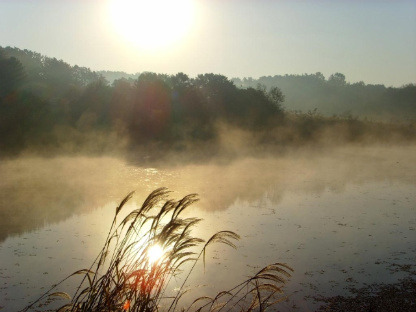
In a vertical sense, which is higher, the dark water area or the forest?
the forest

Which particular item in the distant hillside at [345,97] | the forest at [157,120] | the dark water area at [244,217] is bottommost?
the dark water area at [244,217]

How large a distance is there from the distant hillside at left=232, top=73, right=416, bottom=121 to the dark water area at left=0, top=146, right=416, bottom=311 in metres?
22.1

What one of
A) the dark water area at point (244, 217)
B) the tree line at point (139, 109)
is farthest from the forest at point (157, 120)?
the dark water area at point (244, 217)

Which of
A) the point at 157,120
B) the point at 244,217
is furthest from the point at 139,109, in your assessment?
the point at 244,217

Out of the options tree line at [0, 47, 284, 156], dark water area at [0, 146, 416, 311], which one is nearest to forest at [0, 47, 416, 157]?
tree line at [0, 47, 284, 156]

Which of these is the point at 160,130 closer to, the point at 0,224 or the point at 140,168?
the point at 140,168

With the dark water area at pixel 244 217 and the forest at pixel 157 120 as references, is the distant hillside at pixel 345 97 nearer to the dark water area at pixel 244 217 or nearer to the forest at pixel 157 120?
the forest at pixel 157 120

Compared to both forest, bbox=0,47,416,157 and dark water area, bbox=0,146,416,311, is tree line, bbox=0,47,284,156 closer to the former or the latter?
forest, bbox=0,47,416,157

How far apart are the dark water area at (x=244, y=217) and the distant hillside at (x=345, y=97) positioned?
22.1 metres

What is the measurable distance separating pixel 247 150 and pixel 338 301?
80.2 feet

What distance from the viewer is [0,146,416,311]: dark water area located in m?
8.91

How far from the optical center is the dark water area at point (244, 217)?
8914 millimetres

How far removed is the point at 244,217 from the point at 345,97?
7330 centimetres

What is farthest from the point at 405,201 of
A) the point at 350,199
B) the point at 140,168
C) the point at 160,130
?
the point at 160,130
